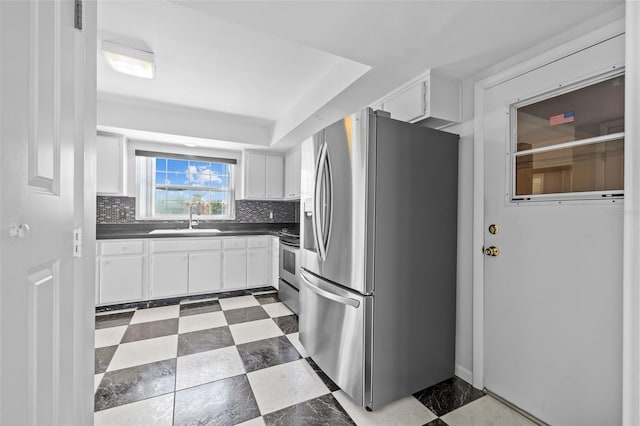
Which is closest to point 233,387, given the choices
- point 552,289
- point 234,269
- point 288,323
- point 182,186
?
point 288,323

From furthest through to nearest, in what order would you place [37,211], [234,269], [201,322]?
[234,269]
[201,322]
[37,211]

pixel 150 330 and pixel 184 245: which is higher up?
pixel 184 245

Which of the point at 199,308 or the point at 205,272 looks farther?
the point at 205,272

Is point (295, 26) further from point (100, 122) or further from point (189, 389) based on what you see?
point (100, 122)

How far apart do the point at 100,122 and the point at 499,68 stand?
12.4 feet

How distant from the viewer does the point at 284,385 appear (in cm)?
186

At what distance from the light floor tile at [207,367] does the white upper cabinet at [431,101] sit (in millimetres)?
2220

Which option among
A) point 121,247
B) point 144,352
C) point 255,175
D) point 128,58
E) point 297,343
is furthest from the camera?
point 255,175

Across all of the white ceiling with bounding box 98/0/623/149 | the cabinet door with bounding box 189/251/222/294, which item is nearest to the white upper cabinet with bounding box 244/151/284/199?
the cabinet door with bounding box 189/251/222/294

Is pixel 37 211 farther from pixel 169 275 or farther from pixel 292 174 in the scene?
pixel 292 174

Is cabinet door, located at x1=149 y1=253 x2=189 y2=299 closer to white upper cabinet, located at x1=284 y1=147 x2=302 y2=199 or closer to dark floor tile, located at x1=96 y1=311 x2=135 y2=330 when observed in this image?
dark floor tile, located at x1=96 y1=311 x2=135 y2=330

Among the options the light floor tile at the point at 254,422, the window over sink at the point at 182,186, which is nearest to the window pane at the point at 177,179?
the window over sink at the point at 182,186

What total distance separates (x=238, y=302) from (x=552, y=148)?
11.1 feet

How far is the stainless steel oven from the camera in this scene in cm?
315
